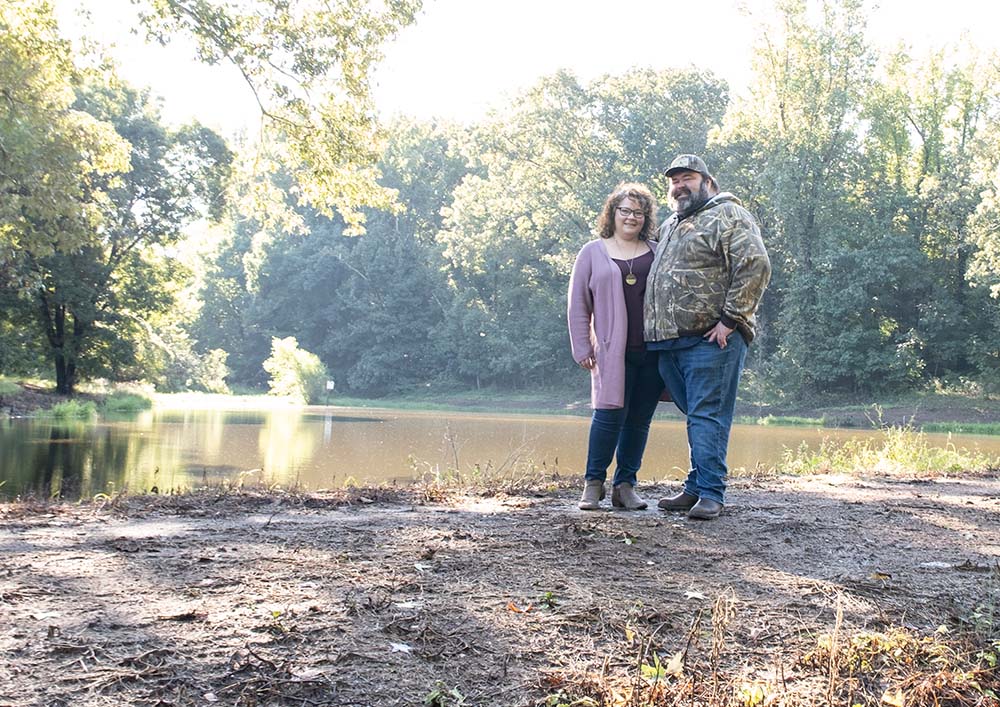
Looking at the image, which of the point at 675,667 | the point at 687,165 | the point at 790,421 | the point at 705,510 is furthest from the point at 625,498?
the point at 790,421

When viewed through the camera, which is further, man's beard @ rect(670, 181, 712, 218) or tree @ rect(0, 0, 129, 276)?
tree @ rect(0, 0, 129, 276)

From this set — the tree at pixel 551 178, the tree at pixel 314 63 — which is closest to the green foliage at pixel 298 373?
the tree at pixel 551 178

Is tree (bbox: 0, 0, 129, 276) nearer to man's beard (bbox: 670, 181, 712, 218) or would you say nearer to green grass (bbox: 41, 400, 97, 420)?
green grass (bbox: 41, 400, 97, 420)

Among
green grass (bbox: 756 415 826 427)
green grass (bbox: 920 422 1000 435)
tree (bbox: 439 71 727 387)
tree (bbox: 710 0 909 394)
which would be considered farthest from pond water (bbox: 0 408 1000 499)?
tree (bbox: 439 71 727 387)

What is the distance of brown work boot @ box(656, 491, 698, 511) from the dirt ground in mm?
446

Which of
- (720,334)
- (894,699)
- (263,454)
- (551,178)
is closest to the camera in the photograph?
(894,699)

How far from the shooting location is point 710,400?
4.79 metres

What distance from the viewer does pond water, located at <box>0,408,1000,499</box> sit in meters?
9.45

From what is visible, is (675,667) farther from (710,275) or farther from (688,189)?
(688,189)

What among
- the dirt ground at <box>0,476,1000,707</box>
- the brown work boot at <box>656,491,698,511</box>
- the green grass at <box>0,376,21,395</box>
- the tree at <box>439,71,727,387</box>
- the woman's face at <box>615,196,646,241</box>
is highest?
the tree at <box>439,71,727,387</box>

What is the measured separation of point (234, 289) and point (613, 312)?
6348 cm

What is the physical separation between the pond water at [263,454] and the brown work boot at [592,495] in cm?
257

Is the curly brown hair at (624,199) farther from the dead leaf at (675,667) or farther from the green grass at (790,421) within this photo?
the green grass at (790,421)

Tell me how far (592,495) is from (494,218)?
45255 mm
